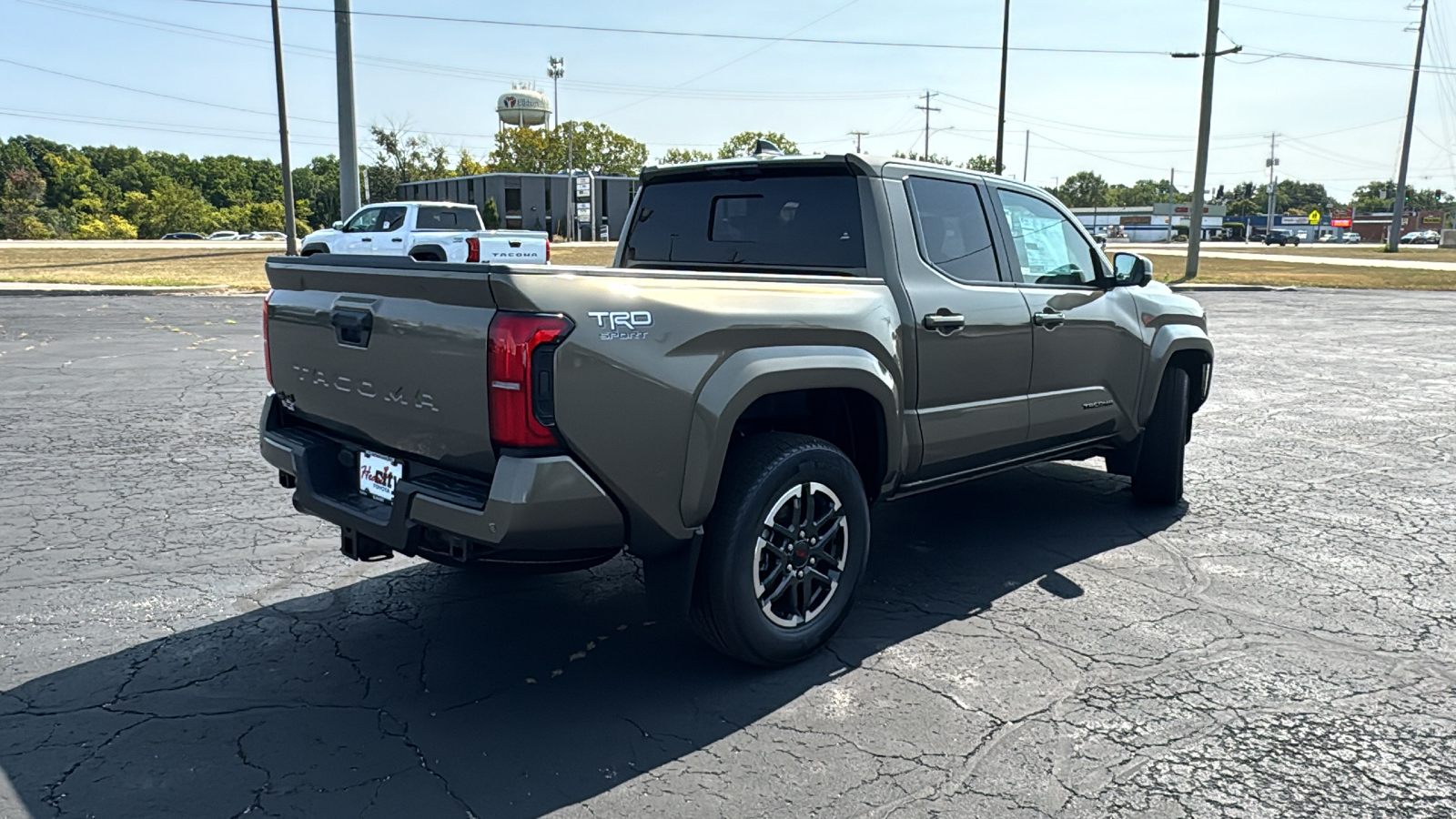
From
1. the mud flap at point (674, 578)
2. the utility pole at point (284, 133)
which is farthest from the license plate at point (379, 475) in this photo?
the utility pole at point (284, 133)

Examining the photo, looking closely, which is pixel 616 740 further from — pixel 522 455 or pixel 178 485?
pixel 178 485

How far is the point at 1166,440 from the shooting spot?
18.7 feet

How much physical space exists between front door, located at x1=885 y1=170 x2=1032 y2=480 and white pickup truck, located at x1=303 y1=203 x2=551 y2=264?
17523 mm

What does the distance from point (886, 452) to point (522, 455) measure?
5.30 ft

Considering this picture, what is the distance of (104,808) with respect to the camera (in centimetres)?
271

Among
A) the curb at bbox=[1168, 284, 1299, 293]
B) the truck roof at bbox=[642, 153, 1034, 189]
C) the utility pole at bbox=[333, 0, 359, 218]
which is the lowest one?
the curb at bbox=[1168, 284, 1299, 293]

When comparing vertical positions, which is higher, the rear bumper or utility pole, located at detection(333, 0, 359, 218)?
utility pole, located at detection(333, 0, 359, 218)

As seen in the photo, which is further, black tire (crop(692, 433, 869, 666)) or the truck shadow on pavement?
black tire (crop(692, 433, 869, 666))

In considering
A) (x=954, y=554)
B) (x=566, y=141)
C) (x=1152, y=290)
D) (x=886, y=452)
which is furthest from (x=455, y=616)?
(x=566, y=141)

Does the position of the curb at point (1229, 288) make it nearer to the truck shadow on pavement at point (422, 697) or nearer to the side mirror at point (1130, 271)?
the side mirror at point (1130, 271)

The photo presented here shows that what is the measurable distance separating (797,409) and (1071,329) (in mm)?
1743

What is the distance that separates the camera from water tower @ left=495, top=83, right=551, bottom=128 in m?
104

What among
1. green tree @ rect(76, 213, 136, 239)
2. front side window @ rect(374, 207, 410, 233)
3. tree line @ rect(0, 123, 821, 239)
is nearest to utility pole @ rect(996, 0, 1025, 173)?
front side window @ rect(374, 207, 410, 233)

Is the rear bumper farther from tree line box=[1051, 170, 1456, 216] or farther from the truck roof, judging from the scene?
tree line box=[1051, 170, 1456, 216]
